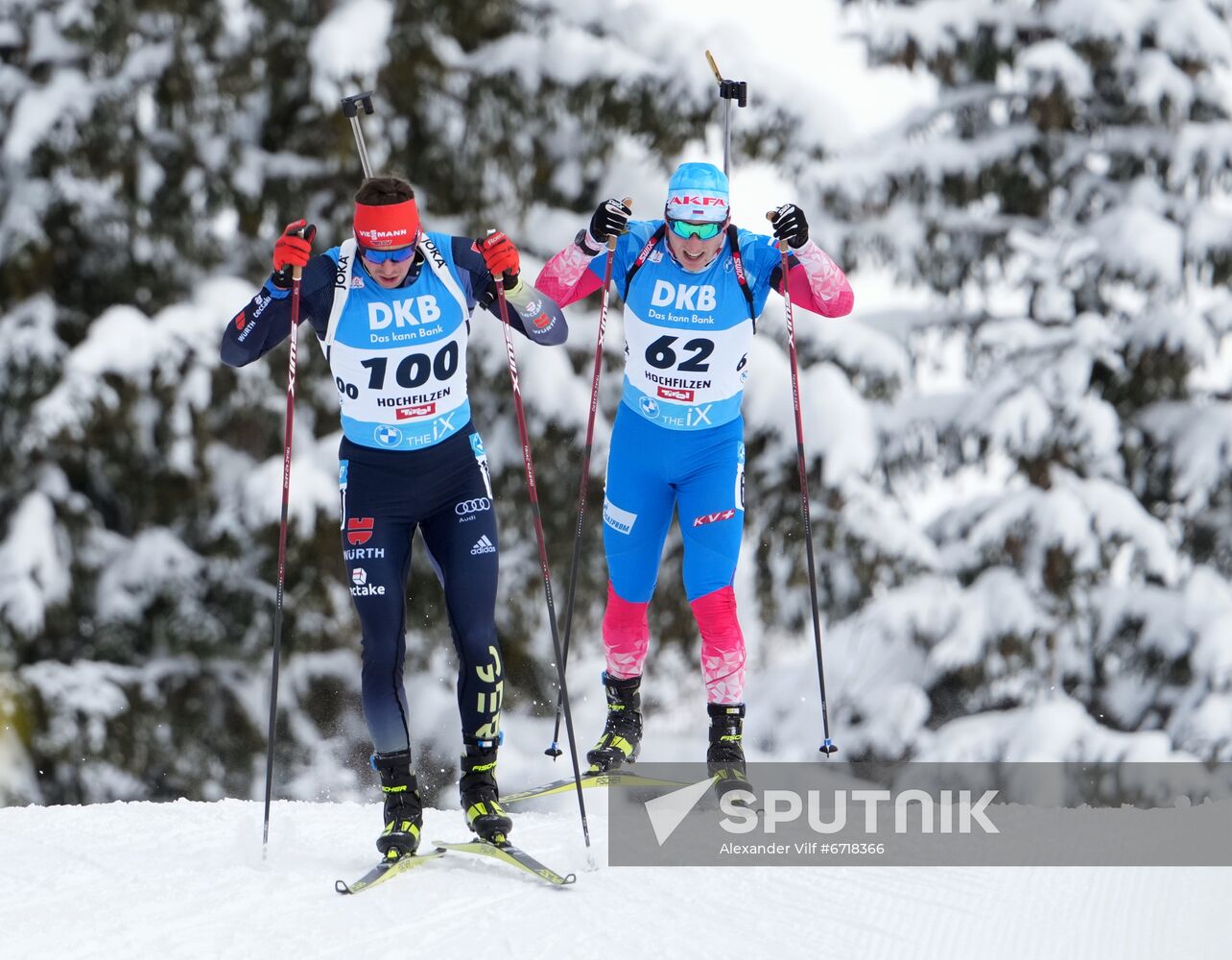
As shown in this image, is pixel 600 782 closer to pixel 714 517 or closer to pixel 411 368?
pixel 714 517

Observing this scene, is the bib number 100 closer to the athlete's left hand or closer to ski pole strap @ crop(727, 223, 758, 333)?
the athlete's left hand

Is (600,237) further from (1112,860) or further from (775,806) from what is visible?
(1112,860)

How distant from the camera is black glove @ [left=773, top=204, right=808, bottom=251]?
221 inches

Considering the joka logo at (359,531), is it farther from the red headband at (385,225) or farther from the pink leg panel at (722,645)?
the pink leg panel at (722,645)

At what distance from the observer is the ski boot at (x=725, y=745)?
19.9 ft

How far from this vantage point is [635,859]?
547cm

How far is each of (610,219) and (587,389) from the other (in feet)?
16.7

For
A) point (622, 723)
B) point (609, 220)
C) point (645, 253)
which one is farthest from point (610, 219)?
point (622, 723)

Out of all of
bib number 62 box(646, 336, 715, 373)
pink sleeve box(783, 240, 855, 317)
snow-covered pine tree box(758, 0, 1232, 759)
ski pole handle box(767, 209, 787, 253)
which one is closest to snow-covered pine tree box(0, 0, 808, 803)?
snow-covered pine tree box(758, 0, 1232, 759)

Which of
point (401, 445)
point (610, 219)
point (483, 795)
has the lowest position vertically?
point (483, 795)

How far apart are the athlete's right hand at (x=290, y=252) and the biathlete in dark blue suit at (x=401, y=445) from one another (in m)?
0.01

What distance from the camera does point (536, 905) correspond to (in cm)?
485

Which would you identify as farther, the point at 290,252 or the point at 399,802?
the point at 399,802

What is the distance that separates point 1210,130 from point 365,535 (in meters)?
9.93
